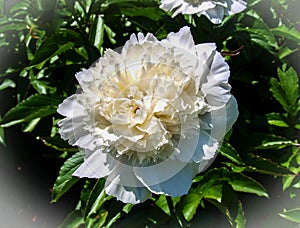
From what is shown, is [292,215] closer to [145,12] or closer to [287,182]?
[287,182]

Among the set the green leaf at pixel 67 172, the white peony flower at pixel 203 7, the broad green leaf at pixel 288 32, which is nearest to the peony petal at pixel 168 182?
the green leaf at pixel 67 172

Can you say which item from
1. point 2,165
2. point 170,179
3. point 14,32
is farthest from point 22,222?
point 170,179

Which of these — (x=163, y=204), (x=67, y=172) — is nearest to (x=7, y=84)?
(x=67, y=172)

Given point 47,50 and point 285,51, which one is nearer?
point 47,50

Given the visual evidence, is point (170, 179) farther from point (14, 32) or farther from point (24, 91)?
point (14, 32)

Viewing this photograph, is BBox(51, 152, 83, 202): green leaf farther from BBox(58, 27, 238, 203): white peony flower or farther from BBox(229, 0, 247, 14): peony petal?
BBox(229, 0, 247, 14): peony petal

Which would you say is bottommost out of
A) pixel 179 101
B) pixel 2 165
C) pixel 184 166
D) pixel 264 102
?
pixel 2 165
